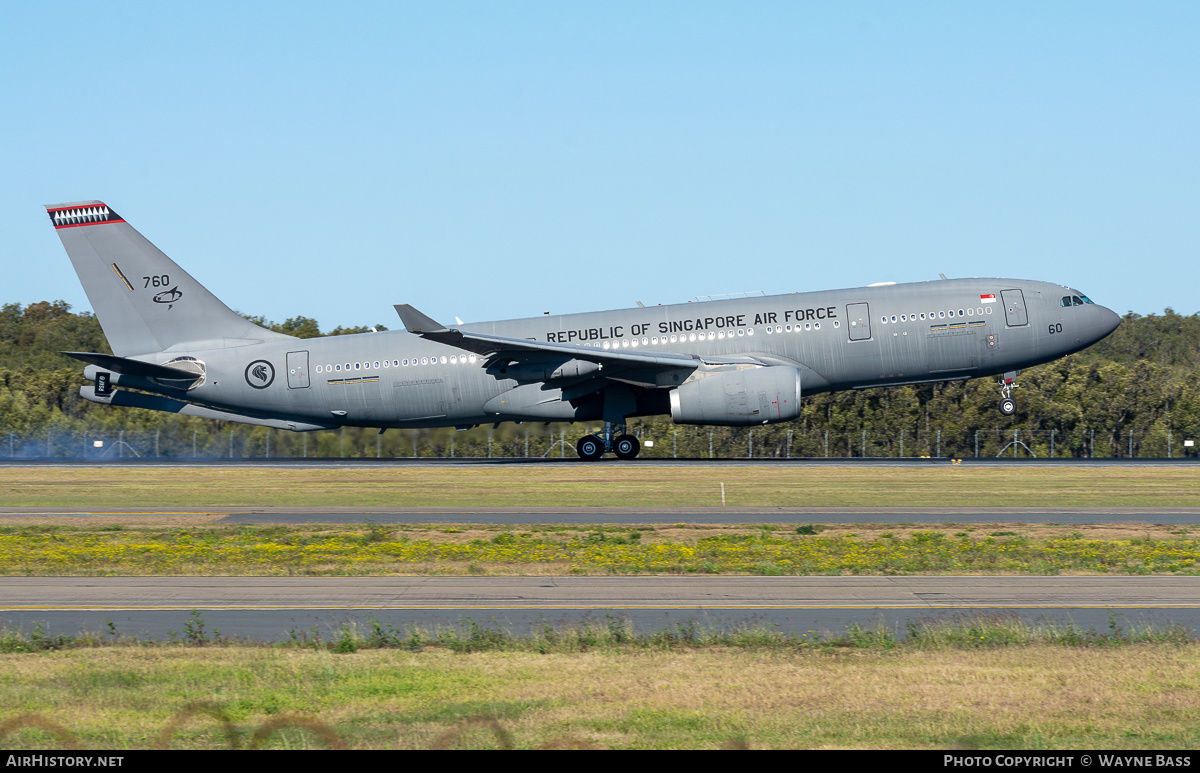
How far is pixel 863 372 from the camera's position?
36.6m

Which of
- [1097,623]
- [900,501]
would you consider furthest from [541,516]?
[1097,623]

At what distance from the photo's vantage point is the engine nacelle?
35.2 metres

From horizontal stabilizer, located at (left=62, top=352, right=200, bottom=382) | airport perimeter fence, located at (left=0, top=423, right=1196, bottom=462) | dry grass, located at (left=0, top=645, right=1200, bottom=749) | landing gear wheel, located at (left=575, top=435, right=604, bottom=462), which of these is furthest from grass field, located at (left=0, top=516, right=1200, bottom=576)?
airport perimeter fence, located at (left=0, top=423, right=1196, bottom=462)

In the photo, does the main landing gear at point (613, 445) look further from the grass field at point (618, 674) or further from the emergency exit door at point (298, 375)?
the grass field at point (618, 674)

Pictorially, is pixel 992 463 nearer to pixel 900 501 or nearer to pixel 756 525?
pixel 900 501

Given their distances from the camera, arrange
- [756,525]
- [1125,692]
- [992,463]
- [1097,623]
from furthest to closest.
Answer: [992,463] → [756,525] → [1097,623] → [1125,692]

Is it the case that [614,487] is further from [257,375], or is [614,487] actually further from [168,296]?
[168,296]

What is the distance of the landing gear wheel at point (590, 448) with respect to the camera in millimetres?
39094

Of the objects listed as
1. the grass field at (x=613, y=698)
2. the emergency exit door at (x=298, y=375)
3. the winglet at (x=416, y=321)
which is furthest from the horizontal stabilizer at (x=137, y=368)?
the grass field at (x=613, y=698)

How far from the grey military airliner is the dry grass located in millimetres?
23031

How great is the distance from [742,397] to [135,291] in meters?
21.7

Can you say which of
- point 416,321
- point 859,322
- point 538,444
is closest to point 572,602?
point 416,321

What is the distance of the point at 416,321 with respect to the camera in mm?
33531

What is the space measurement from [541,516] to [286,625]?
12.0 meters
